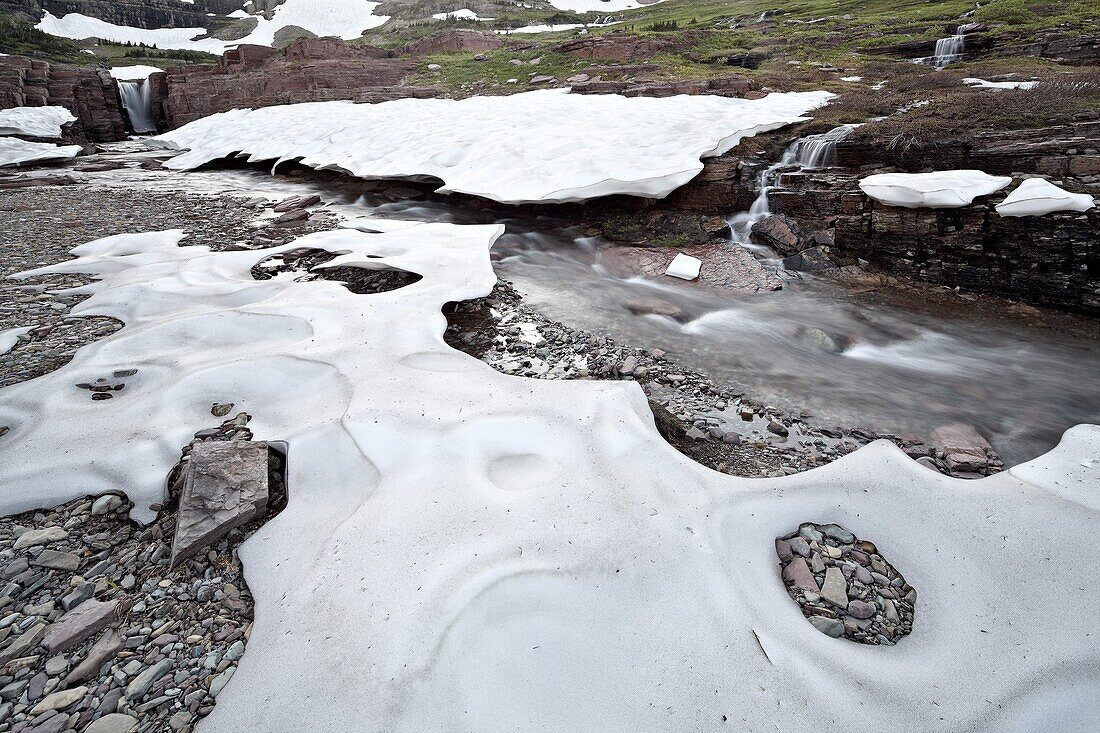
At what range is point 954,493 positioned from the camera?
2.69 meters

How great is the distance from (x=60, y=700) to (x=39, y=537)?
0.97 meters

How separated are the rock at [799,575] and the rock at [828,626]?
0.13 metres

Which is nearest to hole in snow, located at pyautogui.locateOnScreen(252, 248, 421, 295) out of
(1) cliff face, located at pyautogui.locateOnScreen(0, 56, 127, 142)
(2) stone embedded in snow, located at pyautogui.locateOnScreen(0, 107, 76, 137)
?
(2) stone embedded in snow, located at pyautogui.locateOnScreen(0, 107, 76, 137)

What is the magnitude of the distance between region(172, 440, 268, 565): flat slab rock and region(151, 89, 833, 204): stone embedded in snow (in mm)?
5776

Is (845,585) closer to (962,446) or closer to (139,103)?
(962,446)

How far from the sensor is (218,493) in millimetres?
2463

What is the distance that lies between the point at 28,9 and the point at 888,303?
86033mm

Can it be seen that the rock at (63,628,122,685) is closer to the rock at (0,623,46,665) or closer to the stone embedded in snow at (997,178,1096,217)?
the rock at (0,623,46,665)

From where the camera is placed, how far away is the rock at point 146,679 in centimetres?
176

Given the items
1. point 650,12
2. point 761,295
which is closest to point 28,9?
point 650,12

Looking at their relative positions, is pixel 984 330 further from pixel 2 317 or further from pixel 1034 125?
pixel 2 317

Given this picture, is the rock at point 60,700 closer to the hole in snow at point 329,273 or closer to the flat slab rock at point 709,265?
the hole in snow at point 329,273

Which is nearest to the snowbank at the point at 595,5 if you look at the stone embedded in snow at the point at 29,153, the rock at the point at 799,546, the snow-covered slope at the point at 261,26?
the snow-covered slope at the point at 261,26

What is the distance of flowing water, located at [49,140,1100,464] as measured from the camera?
4.06m
